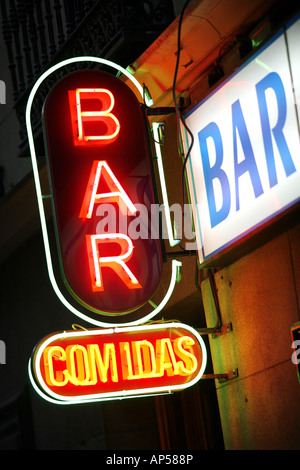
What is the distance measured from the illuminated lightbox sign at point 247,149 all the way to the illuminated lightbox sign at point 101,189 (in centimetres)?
45

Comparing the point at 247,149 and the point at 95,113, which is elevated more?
the point at 95,113

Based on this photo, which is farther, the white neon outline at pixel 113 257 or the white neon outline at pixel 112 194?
the white neon outline at pixel 112 194

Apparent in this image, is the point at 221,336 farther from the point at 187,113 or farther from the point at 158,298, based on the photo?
the point at 187,113

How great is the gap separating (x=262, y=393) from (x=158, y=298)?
1991 mm

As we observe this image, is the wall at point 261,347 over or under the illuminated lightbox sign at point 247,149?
under

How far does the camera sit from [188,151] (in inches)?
278

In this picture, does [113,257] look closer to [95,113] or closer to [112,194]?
[112,194]

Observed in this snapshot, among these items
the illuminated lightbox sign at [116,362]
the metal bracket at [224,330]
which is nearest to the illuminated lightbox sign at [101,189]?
the illuminated lightbox sign at [116,362]

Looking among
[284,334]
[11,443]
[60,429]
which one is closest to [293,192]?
[284,334]

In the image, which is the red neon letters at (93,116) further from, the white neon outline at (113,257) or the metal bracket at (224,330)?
the metal bracket at (224,330)

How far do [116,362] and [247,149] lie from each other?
6.00ft

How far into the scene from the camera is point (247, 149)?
6.45 m

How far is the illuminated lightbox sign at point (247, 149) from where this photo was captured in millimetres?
5906

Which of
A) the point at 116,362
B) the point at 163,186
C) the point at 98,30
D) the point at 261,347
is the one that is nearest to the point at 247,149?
the point at 163,186
